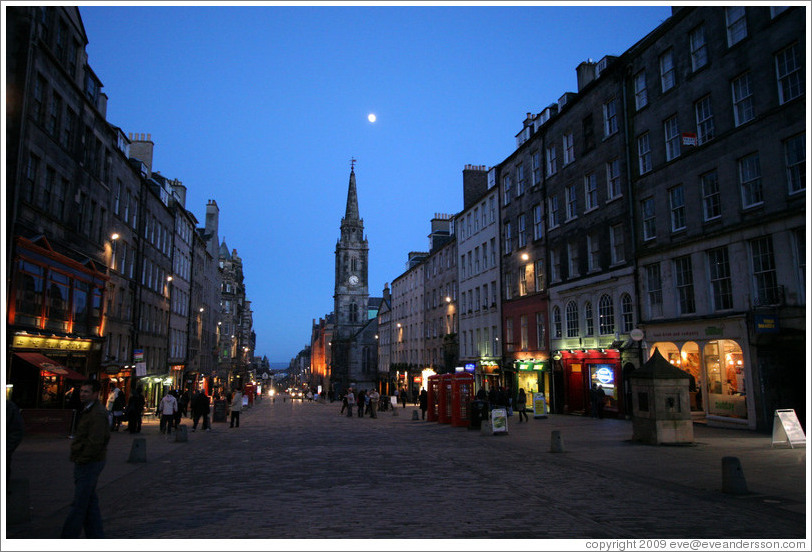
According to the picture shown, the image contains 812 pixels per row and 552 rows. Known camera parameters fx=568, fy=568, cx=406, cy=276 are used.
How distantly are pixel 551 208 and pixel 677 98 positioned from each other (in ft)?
39.2

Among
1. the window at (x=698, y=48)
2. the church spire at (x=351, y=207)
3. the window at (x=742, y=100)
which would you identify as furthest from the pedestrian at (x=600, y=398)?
the church spire at (x=351, y=207)

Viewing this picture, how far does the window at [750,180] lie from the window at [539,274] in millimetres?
16293

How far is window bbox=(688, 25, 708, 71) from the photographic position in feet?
79.3

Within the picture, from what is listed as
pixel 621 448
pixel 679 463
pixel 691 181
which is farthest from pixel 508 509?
pixel 691 181

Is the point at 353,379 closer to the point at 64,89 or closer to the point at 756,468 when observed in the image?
the point at 64,89

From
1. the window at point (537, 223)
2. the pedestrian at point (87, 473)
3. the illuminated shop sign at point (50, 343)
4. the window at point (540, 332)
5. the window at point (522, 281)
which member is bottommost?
the pedestrian at point (87, 473)

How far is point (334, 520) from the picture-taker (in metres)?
8.73

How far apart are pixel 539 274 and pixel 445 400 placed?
40.0 feet

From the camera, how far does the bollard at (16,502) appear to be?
823 cm

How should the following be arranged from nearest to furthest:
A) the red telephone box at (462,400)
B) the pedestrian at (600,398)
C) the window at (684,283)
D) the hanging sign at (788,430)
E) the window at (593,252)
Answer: the hanging sign at (788,430) < the window at (684,283) < the red telephone box at (462,400) < the pedestrian at (600,398) < the window at (593,252)

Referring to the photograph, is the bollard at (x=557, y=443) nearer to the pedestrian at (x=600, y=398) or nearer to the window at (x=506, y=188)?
the pedestrian at (x=600, y=398)

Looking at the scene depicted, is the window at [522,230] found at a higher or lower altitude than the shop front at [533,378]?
higher

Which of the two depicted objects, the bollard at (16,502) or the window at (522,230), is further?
the window at (522,230)

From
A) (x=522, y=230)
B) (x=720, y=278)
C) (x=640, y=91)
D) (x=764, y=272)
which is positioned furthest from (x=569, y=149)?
(x=764, y=272)
